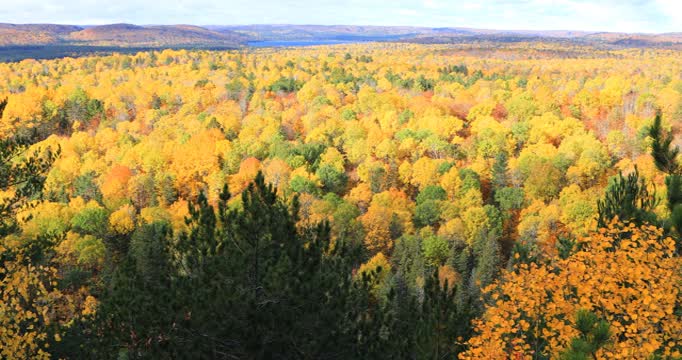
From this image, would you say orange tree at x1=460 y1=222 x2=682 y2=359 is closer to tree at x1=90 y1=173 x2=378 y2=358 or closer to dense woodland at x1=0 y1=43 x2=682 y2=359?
dense woodland at x1=0 y1=43 x2=682 y2=359

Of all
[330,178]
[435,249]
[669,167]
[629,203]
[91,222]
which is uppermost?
[669,167]

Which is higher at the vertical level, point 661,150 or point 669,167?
point 661,150

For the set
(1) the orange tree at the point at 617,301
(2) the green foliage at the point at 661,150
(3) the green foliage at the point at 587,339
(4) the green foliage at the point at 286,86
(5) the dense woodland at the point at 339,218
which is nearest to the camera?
(3) the green foliage at the point at 587,339

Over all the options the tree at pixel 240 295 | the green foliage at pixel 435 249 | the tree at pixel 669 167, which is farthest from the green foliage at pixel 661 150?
the green foliage at pixel 435 249

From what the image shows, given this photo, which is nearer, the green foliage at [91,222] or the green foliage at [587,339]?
the green foliage at [587,339]

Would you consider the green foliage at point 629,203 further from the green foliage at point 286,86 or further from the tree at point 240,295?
the green foliage at point 286,86

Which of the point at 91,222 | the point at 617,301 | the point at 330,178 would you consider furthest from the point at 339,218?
the point at 617,301

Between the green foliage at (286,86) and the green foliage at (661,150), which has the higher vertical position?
the green foliage at (661,150)

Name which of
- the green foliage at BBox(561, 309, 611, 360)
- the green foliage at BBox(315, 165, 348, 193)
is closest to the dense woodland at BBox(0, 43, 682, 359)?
the green foliage at BBox(561, 309, 611, 360)

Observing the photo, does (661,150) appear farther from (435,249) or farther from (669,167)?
(435,249)
